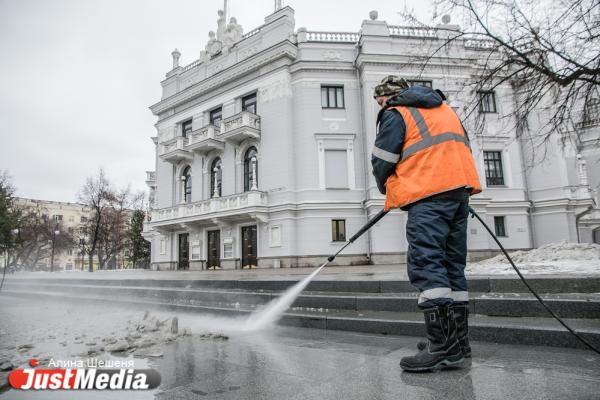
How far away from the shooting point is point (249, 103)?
2341 centimetres

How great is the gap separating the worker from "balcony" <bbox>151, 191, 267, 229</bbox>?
17518 millimetres

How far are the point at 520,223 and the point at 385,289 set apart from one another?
65.7 ft

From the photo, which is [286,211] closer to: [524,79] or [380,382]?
[524,79]

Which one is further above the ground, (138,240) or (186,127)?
(186,127)

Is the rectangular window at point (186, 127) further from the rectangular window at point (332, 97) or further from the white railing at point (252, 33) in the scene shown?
the rectangular window at point (332, 97)

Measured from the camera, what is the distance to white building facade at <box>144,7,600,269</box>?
19734mm

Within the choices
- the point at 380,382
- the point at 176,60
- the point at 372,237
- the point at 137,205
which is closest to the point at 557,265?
the point at 380,382

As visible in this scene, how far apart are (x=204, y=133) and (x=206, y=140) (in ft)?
2.96

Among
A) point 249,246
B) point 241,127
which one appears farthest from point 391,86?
point 249,246

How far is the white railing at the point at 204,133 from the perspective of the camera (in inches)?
927

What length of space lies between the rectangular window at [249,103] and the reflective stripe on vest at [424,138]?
832 inches

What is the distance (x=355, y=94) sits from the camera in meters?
21.1

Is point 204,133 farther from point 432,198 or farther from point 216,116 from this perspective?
point 432,198

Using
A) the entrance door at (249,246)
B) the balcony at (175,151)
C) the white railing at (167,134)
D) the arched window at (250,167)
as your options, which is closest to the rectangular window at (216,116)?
the balcony at (175,151)
